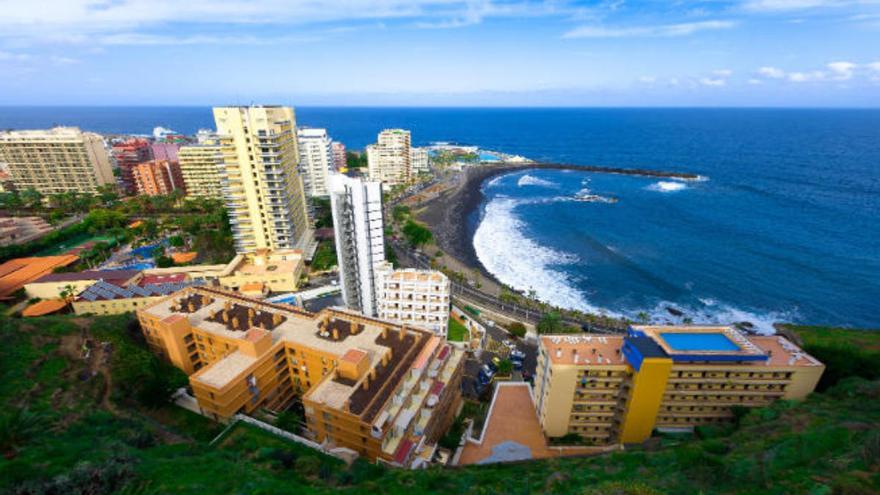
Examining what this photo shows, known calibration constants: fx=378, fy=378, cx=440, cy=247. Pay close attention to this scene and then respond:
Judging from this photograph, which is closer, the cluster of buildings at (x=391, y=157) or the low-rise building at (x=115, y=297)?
the low-rise building at (x=115, y=297)

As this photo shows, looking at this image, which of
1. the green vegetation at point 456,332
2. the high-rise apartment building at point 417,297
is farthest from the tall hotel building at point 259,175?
the green vegetation at point 456,332

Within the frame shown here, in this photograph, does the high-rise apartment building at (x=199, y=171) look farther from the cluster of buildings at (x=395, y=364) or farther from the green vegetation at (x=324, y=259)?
the cluster of buildings at (x=395, y=364)

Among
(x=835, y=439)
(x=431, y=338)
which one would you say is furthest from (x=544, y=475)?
(x=835, y=439)

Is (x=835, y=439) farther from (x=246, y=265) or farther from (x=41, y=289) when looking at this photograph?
(x=41, y=289)

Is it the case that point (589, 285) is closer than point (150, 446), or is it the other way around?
point (150, 446)

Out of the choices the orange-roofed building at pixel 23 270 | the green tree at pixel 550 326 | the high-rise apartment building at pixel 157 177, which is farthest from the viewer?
the high-rise apartment building at pixel 157 177

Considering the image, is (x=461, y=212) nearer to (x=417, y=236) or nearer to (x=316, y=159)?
(x=417, y=236)
